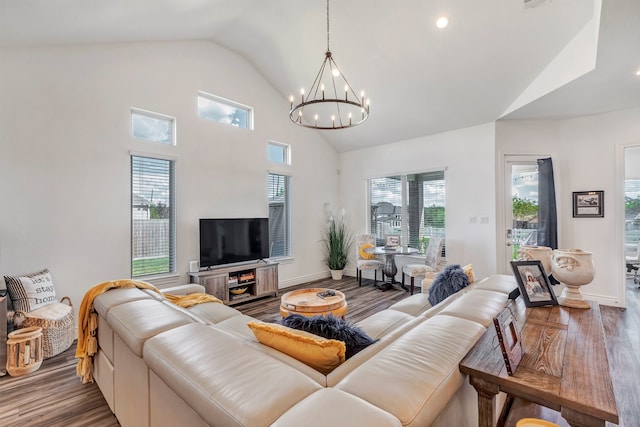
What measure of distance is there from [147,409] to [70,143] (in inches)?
128

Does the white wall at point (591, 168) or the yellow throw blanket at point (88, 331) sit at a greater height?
the white wall at point (591, 168)

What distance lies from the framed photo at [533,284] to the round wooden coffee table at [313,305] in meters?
1.64

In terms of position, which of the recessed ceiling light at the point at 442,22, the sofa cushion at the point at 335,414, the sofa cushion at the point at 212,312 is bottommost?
the sofa cushion at the point at 212,312

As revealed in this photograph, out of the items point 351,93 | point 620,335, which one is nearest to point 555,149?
point 620,335

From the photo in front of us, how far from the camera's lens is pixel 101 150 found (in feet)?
11.4

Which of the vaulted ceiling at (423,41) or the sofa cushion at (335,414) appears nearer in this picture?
the sofa cushion at (335,414)

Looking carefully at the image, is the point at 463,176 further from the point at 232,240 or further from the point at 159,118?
the point at 159,118

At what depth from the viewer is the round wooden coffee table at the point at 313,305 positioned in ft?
9.42

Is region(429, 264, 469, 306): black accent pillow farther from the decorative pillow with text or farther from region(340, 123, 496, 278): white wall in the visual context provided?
the decorative pillow with text

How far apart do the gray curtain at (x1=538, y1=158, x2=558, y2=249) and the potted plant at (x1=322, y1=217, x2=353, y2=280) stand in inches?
134

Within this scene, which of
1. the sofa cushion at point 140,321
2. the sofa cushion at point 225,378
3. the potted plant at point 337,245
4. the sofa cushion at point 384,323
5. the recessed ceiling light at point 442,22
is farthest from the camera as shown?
the potted plant at point 337,245

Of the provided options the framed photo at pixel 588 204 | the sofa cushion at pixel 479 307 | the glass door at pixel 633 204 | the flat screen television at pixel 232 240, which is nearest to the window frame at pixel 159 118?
the flat screen television at pixel 232 240

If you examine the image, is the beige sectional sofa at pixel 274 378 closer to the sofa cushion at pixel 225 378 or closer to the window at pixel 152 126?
the sofa cushion at pixel 225 378

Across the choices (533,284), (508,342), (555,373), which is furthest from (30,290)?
(533,284)
